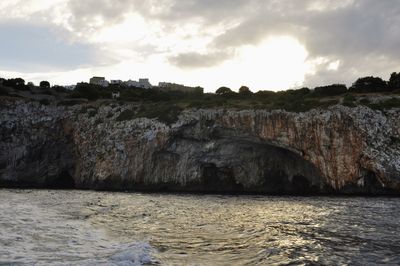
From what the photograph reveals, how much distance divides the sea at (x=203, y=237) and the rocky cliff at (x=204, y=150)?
15.9m

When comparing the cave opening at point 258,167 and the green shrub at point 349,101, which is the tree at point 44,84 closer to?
the cave opening at point 258,167

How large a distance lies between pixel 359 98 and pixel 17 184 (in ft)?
154

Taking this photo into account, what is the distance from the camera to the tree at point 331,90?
6093 cm

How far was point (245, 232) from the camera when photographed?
19.5 m

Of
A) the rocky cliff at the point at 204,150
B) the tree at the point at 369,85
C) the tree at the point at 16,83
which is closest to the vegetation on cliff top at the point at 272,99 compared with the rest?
the tree at the point at 369,85

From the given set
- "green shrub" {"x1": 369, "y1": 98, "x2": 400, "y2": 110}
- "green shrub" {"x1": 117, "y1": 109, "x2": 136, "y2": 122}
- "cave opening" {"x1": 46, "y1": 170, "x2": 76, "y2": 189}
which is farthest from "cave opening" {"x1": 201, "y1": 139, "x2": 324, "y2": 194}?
"cave opening" {"x1": 46, "y1": 170, "x2": 76, "y2": 189}

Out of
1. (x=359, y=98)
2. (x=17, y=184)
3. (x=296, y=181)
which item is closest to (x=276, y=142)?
(x=296, y=181)

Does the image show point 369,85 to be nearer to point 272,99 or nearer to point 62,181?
point 272,99

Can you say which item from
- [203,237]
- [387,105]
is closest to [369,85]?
[387,105]

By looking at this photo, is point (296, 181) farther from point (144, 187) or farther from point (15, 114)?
point (15, 114)

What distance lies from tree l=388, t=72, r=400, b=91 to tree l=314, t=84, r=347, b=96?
6.36 meters

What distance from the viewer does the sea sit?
44.7ft

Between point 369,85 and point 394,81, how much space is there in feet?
11.3

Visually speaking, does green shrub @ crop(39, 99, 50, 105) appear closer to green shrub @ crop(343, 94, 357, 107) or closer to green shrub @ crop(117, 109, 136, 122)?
green shrub @ crop(117, 109, 136, 122)
